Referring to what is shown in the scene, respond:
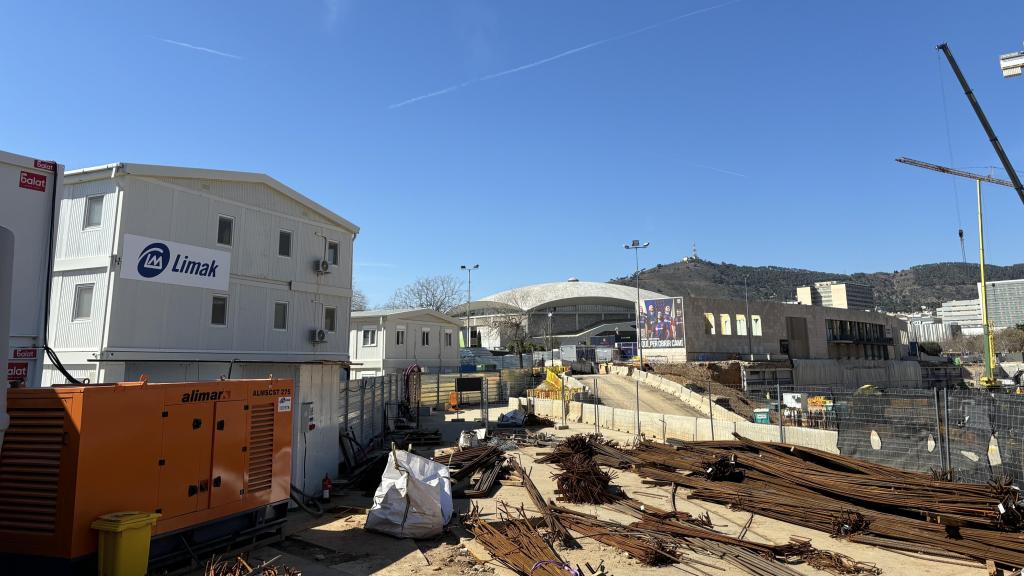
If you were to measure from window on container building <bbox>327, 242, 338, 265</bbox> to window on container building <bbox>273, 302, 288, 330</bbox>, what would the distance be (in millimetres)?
2433

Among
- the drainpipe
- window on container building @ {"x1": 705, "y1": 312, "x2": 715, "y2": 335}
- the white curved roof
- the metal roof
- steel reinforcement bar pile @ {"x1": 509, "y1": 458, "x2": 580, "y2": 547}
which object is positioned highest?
the white curved roof

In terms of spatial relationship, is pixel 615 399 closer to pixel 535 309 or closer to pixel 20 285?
pixel 20 285

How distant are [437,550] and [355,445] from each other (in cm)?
967

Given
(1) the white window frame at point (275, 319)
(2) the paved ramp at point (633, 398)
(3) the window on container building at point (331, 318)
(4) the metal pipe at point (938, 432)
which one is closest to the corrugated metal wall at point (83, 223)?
(1) the white window frame at point (275, 319)

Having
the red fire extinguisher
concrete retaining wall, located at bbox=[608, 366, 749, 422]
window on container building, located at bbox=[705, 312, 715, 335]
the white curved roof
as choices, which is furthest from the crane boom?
the white curved roof

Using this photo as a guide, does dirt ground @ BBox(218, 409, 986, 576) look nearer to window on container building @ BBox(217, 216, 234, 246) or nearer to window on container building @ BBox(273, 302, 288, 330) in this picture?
window on container building @ BBox(273, 302, 288, 330)

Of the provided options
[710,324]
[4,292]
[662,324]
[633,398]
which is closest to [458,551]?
[4,292]

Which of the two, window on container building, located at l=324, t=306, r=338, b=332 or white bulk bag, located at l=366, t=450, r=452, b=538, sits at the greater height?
window on container building, located at l=324, t=306, r=338, b=332

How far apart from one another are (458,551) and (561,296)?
85589 mm

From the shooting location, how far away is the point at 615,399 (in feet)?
119

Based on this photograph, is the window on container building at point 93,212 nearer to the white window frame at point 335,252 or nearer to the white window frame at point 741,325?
the white window frame at point 335,252

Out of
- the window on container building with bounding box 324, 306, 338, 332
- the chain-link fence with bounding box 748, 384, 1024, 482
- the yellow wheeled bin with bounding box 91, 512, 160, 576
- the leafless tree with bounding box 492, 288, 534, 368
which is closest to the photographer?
the yellow wheeled bin with bounding box 91, 512, 160, 576

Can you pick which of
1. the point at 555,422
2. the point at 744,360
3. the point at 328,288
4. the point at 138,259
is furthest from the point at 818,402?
the point at 744,360

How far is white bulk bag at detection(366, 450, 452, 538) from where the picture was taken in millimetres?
10617
